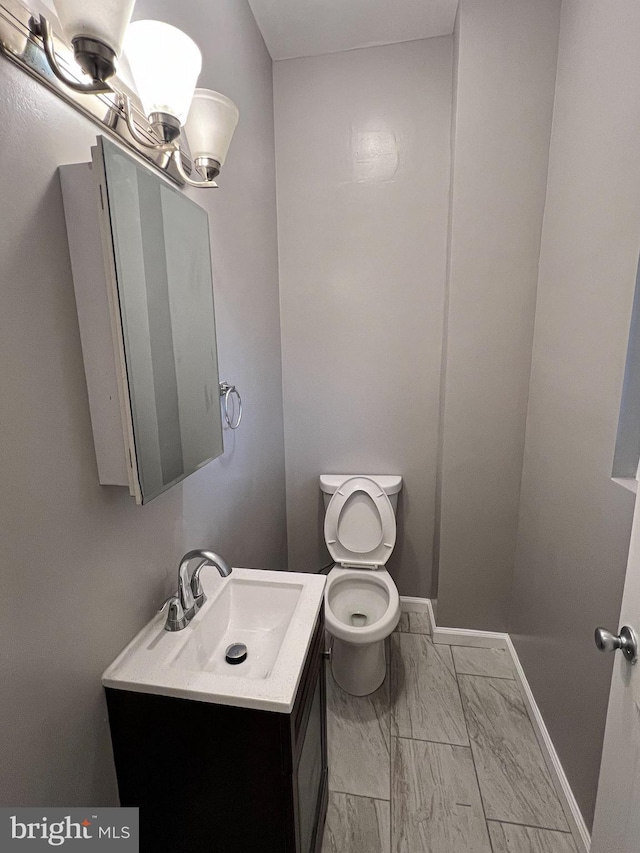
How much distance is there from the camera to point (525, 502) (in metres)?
1.76

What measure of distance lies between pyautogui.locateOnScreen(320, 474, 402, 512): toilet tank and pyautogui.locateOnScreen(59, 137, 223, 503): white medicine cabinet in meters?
1.11

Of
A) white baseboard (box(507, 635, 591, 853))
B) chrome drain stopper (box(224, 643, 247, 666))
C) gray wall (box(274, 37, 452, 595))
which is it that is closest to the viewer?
chrome drain stopper (box(224, 643, 247, 666))

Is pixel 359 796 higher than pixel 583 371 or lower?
lower

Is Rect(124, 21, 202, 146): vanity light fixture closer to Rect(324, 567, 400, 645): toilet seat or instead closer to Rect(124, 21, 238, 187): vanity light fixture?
Rect(124, 21, 238, 187): vanity light fixture

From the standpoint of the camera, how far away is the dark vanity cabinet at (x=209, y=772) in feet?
2.68

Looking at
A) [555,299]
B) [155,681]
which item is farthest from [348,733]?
[555,299]

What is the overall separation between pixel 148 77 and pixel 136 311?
0.43 meters

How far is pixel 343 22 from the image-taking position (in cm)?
164

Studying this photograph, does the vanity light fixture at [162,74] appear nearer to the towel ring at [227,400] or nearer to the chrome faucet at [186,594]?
the towel ring at [227,400]

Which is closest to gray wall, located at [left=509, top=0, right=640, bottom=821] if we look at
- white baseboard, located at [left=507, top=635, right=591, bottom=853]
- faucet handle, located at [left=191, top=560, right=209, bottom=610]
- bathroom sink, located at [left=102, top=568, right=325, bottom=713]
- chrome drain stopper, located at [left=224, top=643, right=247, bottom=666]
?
white baseboard, located at [left=507, top=635, right=591, bottom=853]

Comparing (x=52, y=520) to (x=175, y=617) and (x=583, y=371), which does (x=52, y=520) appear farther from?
(x=583, y=371)

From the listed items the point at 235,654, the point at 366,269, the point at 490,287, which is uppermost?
the point at 366,269

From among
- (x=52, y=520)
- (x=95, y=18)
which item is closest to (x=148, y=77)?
(x=95, y=18)

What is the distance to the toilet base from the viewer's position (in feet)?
5.53
